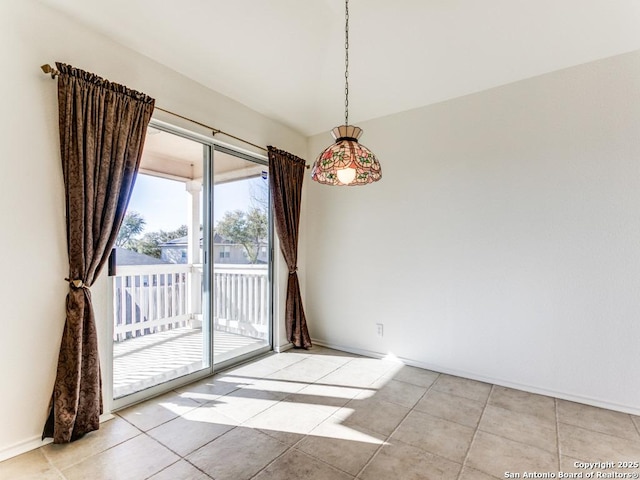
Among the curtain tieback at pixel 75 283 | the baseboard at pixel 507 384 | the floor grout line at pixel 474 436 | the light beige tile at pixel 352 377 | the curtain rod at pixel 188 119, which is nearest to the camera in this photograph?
the floor grout line at pixel 474 436

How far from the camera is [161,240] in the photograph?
9.12ft

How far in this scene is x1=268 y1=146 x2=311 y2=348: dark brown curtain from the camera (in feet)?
11.8

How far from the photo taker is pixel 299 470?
172 cm

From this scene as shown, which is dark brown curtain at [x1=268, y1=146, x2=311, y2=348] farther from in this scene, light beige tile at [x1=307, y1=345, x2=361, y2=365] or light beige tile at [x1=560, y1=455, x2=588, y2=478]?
light beige tile at [x1=560, y1=455, x2=588, y2=478]

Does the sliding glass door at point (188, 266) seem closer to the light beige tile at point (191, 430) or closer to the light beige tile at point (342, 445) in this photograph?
the light beige tile at point (191, 430)

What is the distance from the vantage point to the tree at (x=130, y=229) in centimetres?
246

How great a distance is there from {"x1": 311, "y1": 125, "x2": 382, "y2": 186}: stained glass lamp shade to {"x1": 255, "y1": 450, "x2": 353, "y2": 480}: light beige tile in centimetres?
162

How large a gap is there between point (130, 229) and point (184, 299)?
1.15m

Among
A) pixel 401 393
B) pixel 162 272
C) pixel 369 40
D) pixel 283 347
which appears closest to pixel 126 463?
pixel 162 272

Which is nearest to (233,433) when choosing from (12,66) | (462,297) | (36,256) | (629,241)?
(36,256)

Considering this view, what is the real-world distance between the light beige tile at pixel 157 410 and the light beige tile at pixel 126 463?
218mm

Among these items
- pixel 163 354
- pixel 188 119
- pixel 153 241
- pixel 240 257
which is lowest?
pixel 163 354

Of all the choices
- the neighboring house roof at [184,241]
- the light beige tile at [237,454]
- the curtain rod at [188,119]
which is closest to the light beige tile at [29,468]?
the light beige tile at [237,454]

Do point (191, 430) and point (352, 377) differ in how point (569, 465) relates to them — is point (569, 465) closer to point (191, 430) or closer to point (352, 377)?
point (352, 377)
